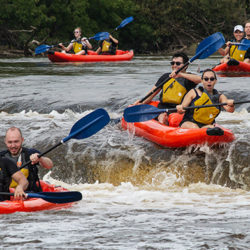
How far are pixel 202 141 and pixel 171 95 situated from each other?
1.06 meters

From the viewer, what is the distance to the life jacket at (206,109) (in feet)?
20.5

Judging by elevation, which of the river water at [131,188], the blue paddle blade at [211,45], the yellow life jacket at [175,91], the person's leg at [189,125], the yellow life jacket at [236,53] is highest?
the blue paddle blade at [211,45]

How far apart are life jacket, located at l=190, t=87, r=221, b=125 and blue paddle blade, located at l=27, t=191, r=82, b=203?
73.4 inches

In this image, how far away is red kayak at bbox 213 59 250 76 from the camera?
12.3 m

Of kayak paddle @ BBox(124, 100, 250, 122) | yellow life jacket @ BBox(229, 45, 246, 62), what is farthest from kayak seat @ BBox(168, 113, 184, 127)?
yellow life jacket @ BBox(229, 45, 246, 62)

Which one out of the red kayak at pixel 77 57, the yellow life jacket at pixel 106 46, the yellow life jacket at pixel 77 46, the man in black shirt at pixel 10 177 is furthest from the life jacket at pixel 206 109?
the yellow life jacket at pixel 106 46

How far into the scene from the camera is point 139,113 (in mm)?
6555

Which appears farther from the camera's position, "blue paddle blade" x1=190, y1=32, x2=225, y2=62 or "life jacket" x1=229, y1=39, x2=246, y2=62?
"life jacket" x1=229, y1=39, x2=246, y2=62

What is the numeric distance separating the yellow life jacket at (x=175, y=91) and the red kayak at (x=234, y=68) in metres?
5.52

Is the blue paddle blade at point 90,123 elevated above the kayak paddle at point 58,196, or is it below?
above

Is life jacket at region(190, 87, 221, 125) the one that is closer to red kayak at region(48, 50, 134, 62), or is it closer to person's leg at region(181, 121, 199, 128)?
person's leg at region(181, 121, 199, 128)

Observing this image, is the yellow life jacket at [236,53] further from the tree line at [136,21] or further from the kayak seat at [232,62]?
the tree line at [136,21]

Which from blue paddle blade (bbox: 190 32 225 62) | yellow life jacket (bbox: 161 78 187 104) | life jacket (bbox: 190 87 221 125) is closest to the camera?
life jacket (bbox: 190 87 221 125)

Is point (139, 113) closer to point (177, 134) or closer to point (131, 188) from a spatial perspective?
point (177, 134)
